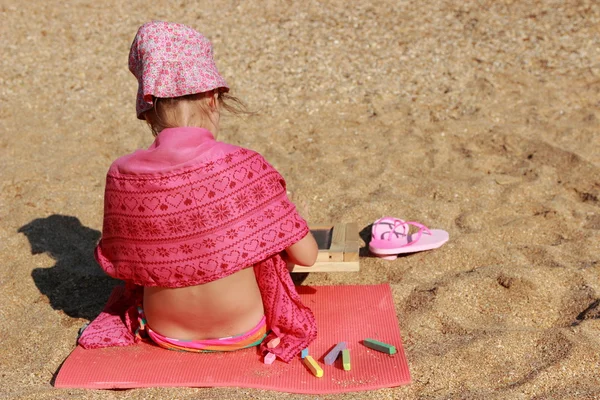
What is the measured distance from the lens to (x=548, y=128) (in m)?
5.30

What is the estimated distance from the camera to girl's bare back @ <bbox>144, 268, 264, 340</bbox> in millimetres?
2812

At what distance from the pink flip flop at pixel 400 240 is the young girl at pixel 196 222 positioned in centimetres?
96

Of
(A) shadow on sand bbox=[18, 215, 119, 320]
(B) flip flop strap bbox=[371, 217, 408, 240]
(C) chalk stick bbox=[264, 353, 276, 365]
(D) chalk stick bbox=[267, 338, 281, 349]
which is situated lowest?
(A) shadow on sand bbox=[18, 215, 119, 320]

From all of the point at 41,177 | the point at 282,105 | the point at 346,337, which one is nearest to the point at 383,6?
the point at 282,105

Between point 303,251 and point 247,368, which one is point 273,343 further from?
point 303,251

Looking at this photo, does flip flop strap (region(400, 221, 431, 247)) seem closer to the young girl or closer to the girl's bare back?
the young girl

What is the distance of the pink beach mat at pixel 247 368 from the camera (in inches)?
109

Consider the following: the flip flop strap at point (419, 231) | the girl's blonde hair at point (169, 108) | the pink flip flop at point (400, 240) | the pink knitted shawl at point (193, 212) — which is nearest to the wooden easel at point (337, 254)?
the pink flip flop at point (400, 240)

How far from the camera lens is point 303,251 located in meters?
2.89

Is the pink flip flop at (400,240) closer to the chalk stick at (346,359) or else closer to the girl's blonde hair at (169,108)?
the chalk stick at (346,359)

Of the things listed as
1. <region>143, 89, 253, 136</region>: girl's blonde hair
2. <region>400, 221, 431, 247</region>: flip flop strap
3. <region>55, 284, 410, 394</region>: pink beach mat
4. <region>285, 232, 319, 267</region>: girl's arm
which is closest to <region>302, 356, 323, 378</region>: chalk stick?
<region>55, 284, 410, 394</region>: pink beach mat

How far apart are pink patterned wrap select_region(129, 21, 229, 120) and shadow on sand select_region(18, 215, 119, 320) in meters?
1.25

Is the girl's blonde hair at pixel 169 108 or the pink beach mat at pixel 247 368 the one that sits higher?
the girl's blonde hair at pixel 169 108

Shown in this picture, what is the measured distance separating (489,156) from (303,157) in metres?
1.32
